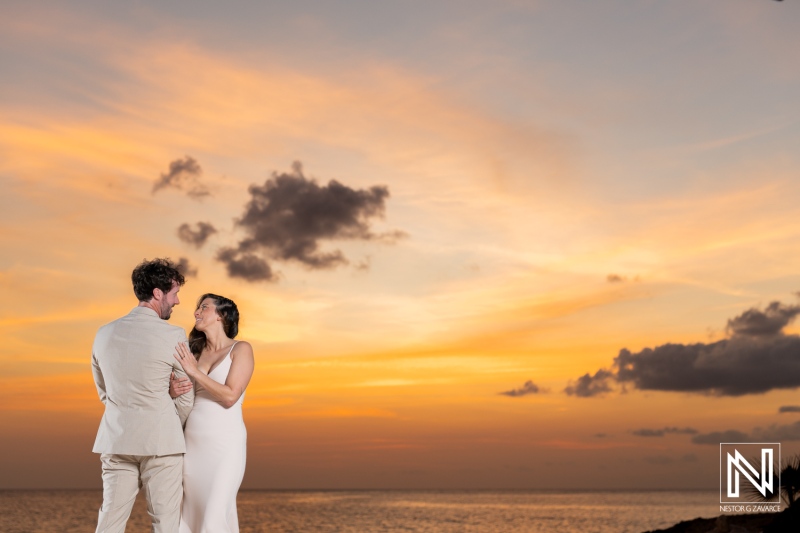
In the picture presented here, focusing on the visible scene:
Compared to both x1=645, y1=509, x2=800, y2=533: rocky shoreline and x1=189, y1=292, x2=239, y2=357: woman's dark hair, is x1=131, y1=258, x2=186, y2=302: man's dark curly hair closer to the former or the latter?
x1=189, y1=292, x2=239, y2=357: woman's dark hair

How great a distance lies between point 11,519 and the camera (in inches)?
2377

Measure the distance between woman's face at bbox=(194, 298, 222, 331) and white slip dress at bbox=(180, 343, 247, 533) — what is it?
1.13ft

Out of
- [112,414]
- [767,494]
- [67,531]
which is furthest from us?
[67,531]

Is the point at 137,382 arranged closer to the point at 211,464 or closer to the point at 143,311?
the point at 143,311

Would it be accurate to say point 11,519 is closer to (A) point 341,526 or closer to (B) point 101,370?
(A) point 341,526

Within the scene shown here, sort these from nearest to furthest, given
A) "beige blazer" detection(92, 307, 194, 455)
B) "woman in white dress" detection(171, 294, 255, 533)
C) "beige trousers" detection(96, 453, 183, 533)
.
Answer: "beige blazer" detection(92, 307, 194, 455) → "beige trousers" detection(96, 453, 183, 533) → "woman in white dress" detection(171, 294, 255, 533)

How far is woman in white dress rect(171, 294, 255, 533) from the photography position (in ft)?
19.2

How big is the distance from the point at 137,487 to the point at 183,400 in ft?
1.92

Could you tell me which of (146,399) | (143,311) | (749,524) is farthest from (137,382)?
(749,524)

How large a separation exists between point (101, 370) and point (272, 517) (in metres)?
63.0

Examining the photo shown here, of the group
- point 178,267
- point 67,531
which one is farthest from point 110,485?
point 67,531

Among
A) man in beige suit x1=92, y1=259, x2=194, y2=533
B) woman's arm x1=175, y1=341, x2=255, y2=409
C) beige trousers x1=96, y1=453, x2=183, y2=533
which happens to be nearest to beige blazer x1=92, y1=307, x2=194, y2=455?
man in beige suit x1=92, y1=259, x2=194, y2=533

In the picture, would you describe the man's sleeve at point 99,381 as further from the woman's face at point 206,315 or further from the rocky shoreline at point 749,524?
the rocky shoreline at point 749,524

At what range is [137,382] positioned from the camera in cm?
507
